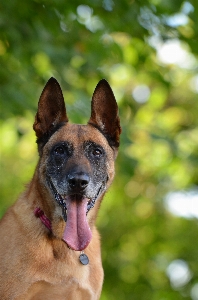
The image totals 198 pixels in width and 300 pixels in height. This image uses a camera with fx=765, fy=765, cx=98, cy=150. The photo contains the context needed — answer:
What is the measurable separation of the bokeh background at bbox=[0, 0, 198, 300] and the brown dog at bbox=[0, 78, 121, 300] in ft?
5.85

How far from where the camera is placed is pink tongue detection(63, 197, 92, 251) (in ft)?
17.3

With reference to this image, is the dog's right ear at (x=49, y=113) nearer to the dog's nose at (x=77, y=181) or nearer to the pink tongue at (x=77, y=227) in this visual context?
the dog's nose at (x=77, y=181)

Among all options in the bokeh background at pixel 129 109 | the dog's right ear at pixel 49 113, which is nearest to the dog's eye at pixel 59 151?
the dog's right ear at pixel 49 113

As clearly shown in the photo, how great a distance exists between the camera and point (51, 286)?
208 inches

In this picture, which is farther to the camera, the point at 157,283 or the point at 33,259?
the point at 157,283

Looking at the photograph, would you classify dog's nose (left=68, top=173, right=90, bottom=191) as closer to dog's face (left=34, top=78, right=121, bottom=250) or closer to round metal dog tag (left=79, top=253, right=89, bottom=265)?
dog's face (left=34, top=78, right=121, bottom=250)

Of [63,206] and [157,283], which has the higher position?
[63,206]

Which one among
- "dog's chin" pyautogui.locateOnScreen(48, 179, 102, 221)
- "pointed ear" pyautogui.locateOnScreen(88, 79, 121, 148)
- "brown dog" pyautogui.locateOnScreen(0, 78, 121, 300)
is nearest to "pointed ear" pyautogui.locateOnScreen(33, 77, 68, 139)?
"brown dog" pyautogui.locateOnScreen(0, 78, 121, 300)

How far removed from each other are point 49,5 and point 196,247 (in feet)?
26.0

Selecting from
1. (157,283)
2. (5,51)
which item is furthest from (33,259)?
(157,283)

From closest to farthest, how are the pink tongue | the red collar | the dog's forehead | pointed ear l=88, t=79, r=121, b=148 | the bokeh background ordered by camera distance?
1. the pink tongue
2. the red collar
3. the dog's forehead
4. pointed ear l=88, t=79, r=121, b=148
5. the bokeh background

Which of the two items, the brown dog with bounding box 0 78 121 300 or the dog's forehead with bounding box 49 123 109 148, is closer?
the brown dog with bounding box 0 78 121 300

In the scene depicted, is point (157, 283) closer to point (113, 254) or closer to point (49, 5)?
point (113, 254)

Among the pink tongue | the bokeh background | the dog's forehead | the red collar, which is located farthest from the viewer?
the bokeh background
